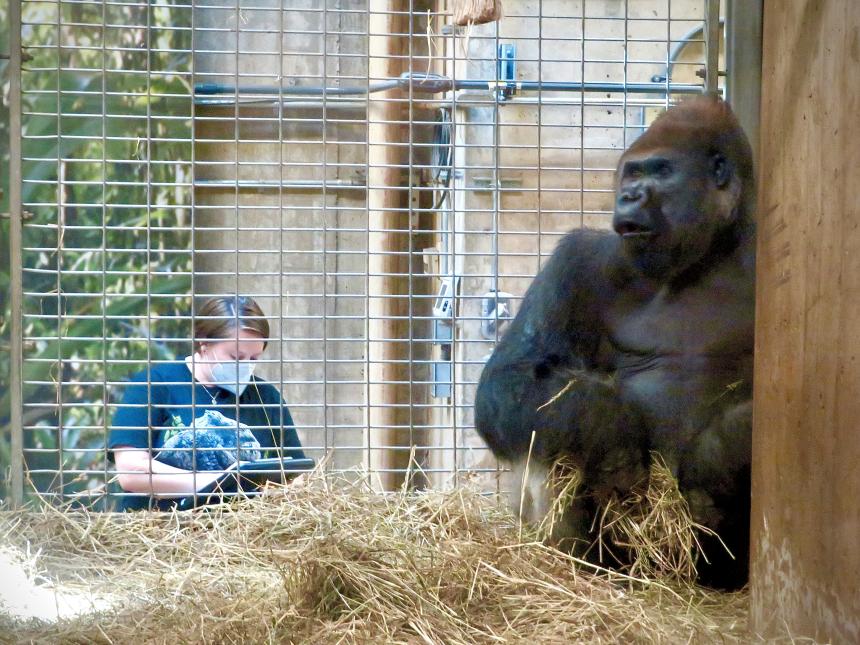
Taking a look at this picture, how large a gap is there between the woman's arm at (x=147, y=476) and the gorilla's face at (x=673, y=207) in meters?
1.59

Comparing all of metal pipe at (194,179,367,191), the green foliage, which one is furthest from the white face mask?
metal pipe at (194,179,367,191)

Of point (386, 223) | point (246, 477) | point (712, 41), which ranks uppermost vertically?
point (712, 41)

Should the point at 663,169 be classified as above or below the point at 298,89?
below

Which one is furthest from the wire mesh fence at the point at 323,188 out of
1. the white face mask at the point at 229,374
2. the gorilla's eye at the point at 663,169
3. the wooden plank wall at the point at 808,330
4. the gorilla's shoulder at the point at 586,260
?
the wooden plank wall at the point at 808,330

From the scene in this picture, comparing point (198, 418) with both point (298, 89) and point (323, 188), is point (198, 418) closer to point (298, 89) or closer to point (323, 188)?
point (323, 188)

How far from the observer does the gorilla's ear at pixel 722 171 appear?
292 cm

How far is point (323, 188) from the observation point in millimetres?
3295

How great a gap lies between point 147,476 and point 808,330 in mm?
2320

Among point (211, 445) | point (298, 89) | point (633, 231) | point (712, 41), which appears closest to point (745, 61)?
point (712, 41)

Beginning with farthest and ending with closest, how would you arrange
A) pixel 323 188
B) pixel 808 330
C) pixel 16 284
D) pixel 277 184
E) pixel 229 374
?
1. pixel 277 184
2. pixel 229 374
3. pixel 323 188
4. pixel 16 284
5. pixel 808 330

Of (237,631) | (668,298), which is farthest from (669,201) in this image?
(237,631)

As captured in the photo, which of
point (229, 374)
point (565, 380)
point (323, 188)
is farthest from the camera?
point (229, 374)

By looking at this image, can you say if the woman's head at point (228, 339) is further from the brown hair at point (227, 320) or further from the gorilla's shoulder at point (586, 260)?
the gorilla's shoulder at point (586, 260)

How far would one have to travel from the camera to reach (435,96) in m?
4.74
